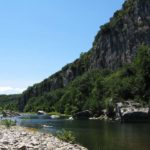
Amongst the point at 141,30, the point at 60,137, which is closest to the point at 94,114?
the point at 141,30

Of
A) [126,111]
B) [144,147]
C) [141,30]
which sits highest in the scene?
[141,30]

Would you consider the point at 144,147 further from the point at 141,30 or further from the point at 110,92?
the point at 141,30

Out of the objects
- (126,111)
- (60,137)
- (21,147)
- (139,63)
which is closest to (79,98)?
(139,63)

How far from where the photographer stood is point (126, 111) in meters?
119

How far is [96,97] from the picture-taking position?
172m

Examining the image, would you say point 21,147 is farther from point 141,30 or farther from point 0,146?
point 141,30

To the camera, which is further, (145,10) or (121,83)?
(145,10)

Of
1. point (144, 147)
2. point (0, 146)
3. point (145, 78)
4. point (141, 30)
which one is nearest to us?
point (0, 146)

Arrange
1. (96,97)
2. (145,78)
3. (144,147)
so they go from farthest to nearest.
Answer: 1. (96,97)
2. (145,78)
3. (144,147)

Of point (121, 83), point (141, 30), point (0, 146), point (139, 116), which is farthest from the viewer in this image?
point (141, 30)

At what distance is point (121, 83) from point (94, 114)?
51.4ft

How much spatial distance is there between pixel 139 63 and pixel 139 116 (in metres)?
36.5

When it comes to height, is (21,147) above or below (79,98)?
below

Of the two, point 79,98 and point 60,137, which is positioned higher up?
point 79,98
